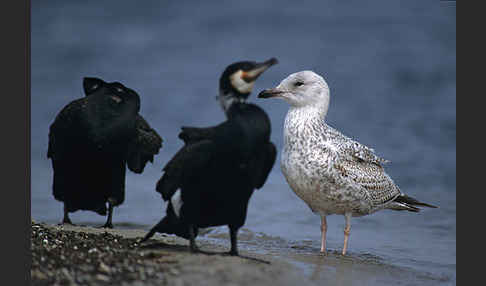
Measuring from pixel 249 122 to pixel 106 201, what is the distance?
3248mm

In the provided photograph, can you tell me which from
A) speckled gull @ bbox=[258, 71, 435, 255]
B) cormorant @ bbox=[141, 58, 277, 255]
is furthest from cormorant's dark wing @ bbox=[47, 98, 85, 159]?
speckled gull @ bbox=[258, 71, 435, 255]

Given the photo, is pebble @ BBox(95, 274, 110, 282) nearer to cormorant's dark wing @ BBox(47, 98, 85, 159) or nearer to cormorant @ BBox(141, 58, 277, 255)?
cormorant @ BBox(141, 58, 277, 255)

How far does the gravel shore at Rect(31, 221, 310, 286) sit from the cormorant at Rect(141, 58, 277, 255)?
0.43 metres

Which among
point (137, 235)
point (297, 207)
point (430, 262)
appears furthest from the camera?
point (297, 207)

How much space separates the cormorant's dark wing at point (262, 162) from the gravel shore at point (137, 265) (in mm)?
807

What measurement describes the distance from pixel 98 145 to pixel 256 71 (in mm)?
2643

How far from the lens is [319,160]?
7.25m

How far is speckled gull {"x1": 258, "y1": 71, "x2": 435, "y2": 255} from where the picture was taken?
7.25 m

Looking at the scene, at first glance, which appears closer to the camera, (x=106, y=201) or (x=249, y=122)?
(x=249, y=122)

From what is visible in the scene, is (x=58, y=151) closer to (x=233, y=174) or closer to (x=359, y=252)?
(x=233, y=174)

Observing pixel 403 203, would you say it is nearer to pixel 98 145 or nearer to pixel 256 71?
pixel 256 71

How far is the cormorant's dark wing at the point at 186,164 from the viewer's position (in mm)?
5402

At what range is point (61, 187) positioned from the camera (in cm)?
765

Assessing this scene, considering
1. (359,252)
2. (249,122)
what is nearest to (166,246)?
(249,122)
